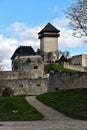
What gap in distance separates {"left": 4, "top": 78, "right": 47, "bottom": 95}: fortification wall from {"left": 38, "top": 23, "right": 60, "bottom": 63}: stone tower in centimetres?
4655

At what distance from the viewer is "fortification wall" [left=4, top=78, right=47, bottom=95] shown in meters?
73.3

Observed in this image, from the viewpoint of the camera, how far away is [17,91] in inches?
2891

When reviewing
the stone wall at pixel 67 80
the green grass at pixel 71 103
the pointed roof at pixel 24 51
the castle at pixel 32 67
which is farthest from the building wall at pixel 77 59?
the green grass at pixel 71 103

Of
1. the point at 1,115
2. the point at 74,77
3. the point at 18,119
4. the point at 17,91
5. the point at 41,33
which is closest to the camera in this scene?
the point at 18,119

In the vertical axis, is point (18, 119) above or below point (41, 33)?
below

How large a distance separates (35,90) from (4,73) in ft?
39.5

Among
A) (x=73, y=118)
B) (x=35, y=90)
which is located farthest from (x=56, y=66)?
(x=73, y=118)

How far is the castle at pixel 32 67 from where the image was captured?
7356cm

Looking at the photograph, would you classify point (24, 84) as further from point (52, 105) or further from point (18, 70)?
point (52, 105)

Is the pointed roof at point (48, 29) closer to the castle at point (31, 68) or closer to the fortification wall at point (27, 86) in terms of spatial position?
the castle at point (31, 68)

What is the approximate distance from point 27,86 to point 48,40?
5173cm

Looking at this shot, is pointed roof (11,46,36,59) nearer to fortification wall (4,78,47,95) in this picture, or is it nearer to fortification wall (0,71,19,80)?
fortification wall (0,71,19,80)

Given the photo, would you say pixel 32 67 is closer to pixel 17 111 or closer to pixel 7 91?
pixel 7 91

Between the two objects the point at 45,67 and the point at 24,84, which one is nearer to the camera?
the point at 24,84
